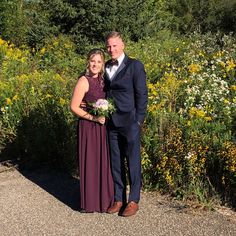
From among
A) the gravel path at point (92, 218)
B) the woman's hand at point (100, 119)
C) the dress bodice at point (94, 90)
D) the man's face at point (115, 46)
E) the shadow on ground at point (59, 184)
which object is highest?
the man's face at point (115, 46)

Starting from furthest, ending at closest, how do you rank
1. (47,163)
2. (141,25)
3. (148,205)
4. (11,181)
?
(141,25), (47,163), (11,181), (148,205)

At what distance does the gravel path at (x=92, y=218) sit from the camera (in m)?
4.61

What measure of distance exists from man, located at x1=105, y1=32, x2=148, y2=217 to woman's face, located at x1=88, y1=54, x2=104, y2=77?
82 mm

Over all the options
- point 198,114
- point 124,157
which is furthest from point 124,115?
point 198,114

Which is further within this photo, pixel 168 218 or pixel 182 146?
pixel 182 146

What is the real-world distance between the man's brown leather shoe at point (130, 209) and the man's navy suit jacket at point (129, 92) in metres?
0.78

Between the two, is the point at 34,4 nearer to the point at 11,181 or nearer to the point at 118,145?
the point at 11,181

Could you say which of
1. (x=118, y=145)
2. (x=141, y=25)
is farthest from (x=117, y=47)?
(x=141, y=25)

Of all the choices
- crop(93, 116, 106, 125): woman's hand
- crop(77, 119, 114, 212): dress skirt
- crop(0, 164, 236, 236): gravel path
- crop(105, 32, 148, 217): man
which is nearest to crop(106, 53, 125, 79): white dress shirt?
crop(105, 32, 148, 217): man

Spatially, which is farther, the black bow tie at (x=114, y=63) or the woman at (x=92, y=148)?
the woman at (x=92, y=148)

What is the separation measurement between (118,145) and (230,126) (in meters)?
1.41

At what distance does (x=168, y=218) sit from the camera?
4852 mm

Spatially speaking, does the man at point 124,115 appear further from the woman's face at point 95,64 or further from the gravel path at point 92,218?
the gravel path at point 92,218

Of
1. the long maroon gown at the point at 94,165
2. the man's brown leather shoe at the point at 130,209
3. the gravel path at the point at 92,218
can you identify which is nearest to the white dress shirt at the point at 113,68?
the long maroon gown at the point at 94,165
